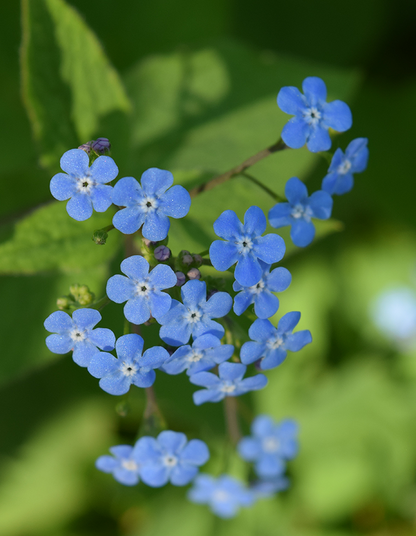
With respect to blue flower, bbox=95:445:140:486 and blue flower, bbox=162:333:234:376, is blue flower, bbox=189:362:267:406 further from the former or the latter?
blue flower, bbox=95:445:140:486

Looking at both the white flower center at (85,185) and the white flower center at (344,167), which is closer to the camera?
the white flower center at (85,185)

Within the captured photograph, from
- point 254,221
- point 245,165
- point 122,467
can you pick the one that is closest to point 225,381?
point 254,221

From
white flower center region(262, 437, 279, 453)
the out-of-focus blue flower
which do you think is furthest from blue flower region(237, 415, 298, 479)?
the out-of-focus blue flower

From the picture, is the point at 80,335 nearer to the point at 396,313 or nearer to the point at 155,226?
the point at 155,226

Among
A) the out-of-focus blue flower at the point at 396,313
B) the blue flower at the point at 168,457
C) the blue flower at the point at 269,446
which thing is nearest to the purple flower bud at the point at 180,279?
the blue flower at the point at 168,457

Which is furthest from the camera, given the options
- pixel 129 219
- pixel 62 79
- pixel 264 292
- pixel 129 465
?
pixel 62 79

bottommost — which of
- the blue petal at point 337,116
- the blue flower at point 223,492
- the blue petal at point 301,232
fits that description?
the blue flower at point 223,492

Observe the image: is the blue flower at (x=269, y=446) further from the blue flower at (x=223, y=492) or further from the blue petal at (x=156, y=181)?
the blue petal at (x=156, y=181)
